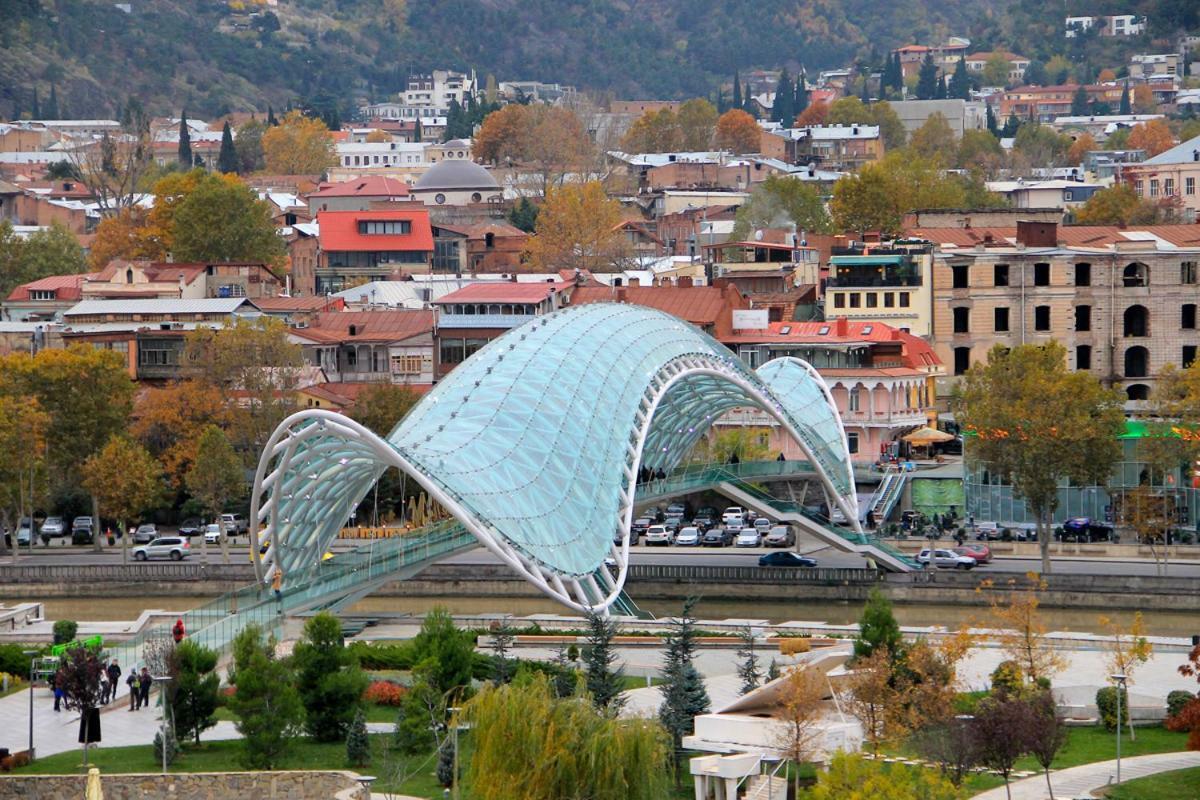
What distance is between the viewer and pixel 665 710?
4581cm

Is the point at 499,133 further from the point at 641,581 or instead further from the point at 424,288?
the point at 641,581

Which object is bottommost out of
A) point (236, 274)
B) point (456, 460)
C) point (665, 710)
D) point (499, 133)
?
point (665, 710)

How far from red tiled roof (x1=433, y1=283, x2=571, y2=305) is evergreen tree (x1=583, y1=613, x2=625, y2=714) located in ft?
157

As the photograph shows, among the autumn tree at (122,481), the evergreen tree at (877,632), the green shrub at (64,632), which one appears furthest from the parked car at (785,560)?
the evergreen tree at (877,632)

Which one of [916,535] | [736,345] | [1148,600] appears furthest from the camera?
[736,345]

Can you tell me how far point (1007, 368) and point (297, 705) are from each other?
3937 cm

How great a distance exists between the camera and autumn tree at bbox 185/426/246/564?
79.3 meters

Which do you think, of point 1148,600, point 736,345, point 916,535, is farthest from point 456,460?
point 736,345

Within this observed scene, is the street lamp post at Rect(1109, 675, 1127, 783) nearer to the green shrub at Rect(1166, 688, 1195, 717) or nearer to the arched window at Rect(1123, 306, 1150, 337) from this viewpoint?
the green shrub at Rect(1166, 688, 1195, 717)

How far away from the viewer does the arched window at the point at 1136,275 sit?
328ft

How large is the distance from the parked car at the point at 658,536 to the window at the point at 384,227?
5448cm

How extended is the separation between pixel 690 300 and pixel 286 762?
55551mm

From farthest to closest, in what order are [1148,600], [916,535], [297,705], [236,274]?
[236,274] → [916,535] → [1148,600] → [297,705]

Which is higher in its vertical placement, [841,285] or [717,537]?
[841,285]
